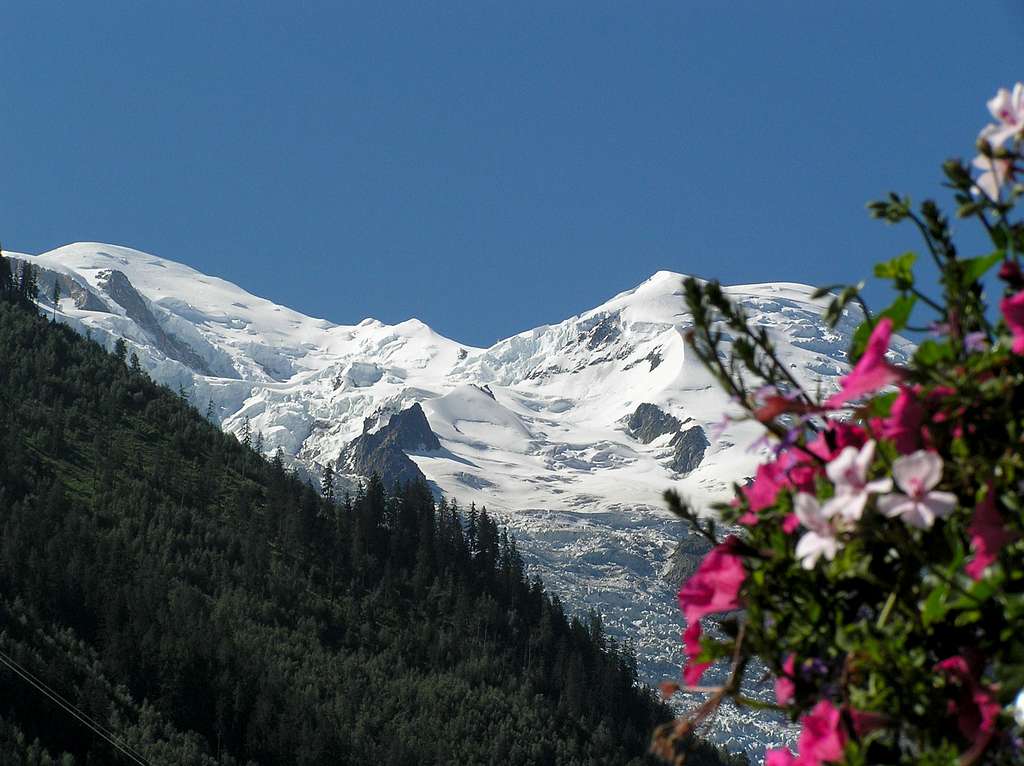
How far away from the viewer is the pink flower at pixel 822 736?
4.35 ft

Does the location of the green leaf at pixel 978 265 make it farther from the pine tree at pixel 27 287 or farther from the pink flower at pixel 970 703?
the pine tree at pixel 27 287

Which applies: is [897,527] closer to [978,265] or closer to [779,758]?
[978,265]

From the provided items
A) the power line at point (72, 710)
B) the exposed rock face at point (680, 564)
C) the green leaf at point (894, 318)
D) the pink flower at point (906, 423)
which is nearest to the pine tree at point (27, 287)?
A: the power line at point (72, 710)

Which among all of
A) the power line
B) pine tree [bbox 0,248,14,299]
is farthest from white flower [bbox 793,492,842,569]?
pine tree [bbox 0,248,14,299]

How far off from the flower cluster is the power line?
43287 mm

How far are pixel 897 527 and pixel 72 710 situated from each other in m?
44.1

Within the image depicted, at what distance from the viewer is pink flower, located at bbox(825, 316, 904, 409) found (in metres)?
1.25

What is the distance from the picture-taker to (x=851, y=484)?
1204mm

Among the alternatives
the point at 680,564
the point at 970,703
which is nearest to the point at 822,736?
the point at 970,703

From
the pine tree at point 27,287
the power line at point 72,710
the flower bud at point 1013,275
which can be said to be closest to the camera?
the flower bud at point 1013,275

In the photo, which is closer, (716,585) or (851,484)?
(851,484)

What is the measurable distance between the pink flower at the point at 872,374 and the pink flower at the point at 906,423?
58 millimetres

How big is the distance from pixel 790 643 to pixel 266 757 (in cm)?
4988

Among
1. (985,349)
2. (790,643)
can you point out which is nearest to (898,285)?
(985,349)
